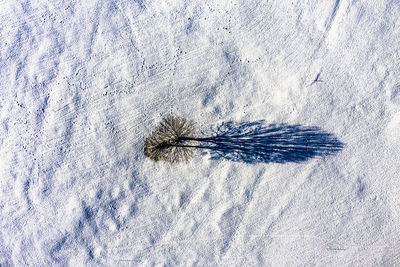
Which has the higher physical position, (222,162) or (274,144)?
(274,144)

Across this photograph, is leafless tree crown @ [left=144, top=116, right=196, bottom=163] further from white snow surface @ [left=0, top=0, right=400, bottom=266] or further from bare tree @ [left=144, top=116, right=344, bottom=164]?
white snow surface @ [left=0, top=0, right=400, bottom=266]

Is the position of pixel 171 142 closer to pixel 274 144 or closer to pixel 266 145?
pixel 266 145

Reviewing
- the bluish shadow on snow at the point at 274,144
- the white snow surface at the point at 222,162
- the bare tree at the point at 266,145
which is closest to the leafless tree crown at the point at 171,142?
the bare tree at the point at 266,145

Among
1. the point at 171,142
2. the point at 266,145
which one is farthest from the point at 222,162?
the point at 171,142

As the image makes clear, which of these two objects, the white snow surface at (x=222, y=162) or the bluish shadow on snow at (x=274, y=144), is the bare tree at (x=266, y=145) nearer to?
the bluish shadow on snow at (x=274, y=144)

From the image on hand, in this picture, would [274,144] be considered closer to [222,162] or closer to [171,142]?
[222,162]

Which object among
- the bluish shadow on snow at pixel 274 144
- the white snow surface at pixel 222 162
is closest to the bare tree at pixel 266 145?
the bluish shadow on snow at pixel 274 144
